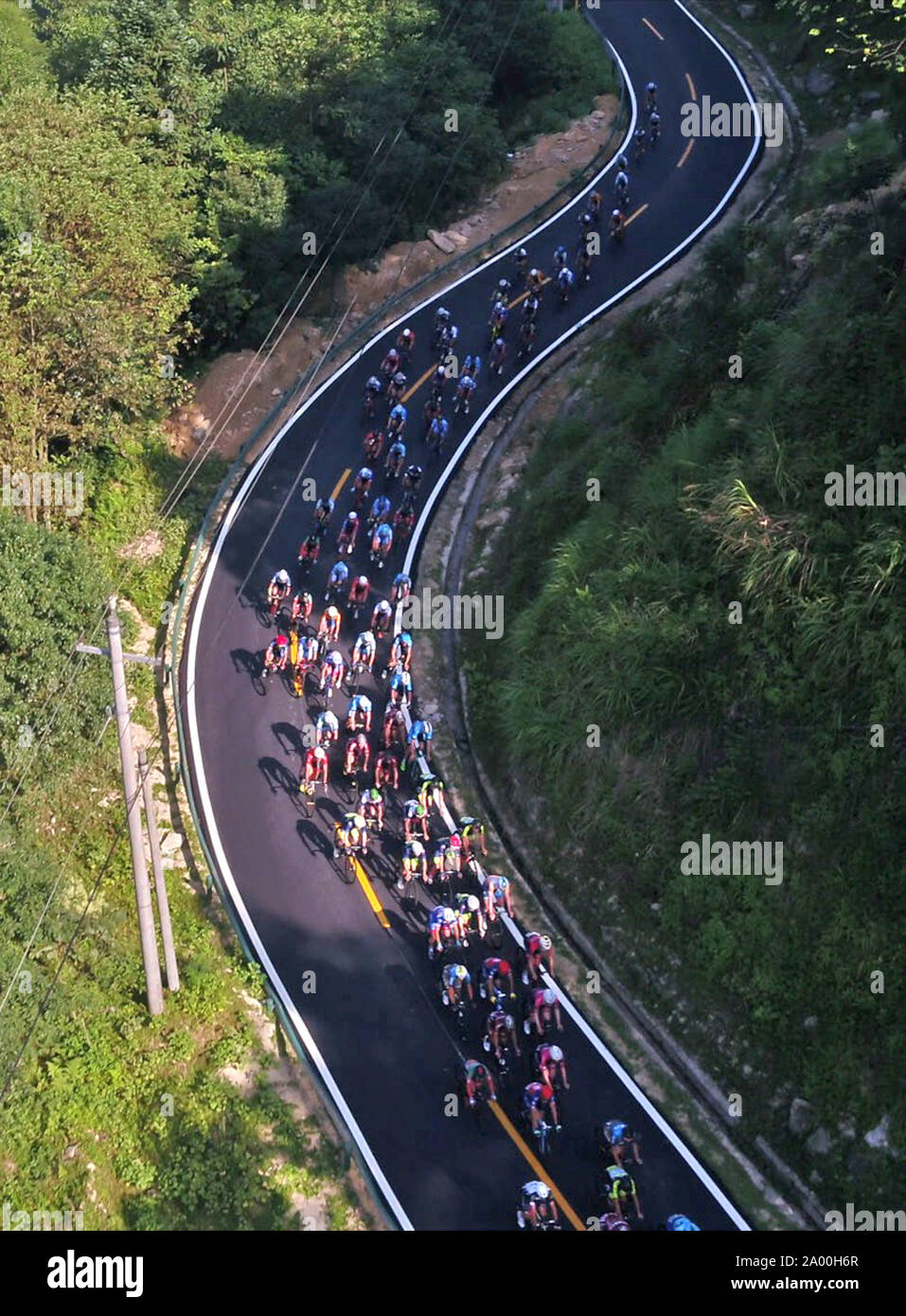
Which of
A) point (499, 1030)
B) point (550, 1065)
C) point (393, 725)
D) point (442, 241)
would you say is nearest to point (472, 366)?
point (442, 241)

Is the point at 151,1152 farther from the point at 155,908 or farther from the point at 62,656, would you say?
the point at 62,656

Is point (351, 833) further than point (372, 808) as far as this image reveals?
No

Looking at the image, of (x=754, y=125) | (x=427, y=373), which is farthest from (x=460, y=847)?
(x=754, y=125)

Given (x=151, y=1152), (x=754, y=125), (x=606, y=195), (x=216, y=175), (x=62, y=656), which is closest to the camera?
(x=151, y=1152)

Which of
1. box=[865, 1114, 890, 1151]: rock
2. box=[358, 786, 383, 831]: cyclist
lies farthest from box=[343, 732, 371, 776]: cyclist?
box=[865, 1114, 890, 1151]: rock

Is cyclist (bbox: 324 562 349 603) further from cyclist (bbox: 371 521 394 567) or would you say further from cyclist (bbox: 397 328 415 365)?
cyclist (bbox: 397 328 415 365)

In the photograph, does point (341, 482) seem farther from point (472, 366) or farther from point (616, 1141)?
point (616, 1141)
